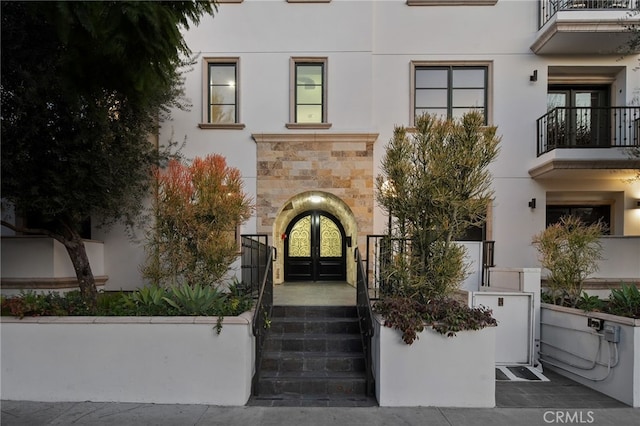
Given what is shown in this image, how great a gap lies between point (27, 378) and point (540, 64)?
11616 millimetres

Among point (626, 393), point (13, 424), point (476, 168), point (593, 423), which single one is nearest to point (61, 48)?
point (13, 424)

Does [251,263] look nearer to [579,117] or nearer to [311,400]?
[311,400]

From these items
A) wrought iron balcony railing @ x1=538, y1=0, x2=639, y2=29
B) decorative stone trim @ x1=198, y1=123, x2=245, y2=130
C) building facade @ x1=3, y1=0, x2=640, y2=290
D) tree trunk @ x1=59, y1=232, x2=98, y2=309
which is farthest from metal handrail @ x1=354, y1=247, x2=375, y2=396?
wrought iron balcony railing @ x1=538, y1=0, x2=639, y2=29

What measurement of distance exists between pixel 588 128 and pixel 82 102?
10914 millimetres

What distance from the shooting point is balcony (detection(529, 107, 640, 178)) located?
8.08 metres

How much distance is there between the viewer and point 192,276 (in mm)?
5812

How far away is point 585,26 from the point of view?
8078mm

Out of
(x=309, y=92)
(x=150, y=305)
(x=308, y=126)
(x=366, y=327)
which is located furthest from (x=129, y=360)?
(x=309, y=92)

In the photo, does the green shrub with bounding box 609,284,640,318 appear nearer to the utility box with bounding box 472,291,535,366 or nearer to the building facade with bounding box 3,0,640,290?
the utility box with bounding box 472,291,535,366

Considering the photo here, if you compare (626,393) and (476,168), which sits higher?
(476,168)

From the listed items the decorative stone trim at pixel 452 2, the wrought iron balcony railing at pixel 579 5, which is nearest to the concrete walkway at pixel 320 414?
the wrought iron balcony railing at pixel 579 5

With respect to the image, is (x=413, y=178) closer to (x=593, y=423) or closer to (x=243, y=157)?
(x=593, y=423)

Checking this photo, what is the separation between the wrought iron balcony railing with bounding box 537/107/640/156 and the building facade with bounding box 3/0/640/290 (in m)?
0.04
